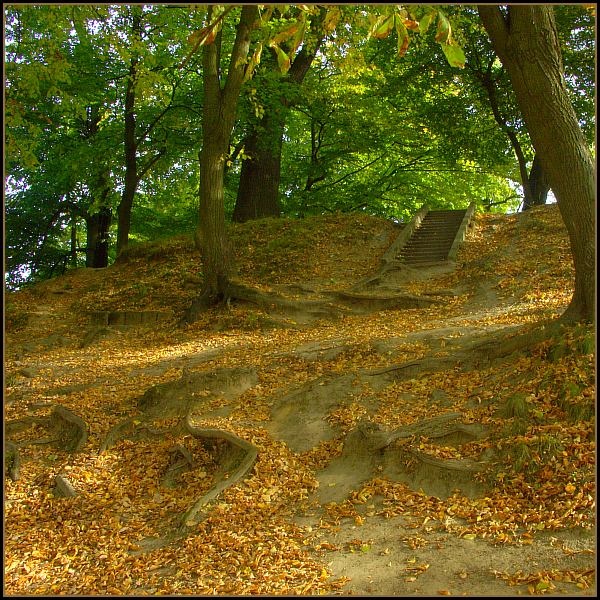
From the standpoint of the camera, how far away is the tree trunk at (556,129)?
23.3 ft

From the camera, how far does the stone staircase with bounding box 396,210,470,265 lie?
16.4 m

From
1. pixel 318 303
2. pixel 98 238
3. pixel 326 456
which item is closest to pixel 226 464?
pixel 326 456

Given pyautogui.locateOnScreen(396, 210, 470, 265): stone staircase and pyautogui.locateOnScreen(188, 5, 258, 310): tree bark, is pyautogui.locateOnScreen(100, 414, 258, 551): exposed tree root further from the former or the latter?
pyautogui.locateOnScreen(396, 210, 470, 265): stone staircase

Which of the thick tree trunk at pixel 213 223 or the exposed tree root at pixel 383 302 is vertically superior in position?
the thick tree trunk at pixel 213 223

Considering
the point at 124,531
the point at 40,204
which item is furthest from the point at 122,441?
the point at 40,204

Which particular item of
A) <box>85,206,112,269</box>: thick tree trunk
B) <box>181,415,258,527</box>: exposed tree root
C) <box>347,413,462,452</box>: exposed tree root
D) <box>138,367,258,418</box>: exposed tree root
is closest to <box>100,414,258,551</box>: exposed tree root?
<box>181,415,258,527</box>: exposed tree root

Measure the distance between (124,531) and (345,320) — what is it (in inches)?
292

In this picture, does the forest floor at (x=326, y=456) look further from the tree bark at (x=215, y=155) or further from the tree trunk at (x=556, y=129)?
the tree bark at (x=215, y=155)

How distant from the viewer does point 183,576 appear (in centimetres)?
533

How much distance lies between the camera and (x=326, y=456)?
22.9 feet

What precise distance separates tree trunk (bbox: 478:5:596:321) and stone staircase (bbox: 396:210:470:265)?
861 cm

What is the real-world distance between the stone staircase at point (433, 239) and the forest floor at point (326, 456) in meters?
3.13

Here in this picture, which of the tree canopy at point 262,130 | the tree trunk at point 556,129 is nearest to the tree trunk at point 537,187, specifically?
the tree canopy at point 262,130

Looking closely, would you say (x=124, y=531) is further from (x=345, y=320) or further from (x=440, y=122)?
(x=440, y=122)
